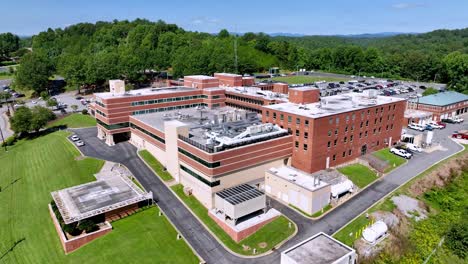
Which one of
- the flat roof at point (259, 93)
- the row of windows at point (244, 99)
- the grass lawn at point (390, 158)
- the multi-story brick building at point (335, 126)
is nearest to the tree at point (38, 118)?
the row of windows at point (244, 99)

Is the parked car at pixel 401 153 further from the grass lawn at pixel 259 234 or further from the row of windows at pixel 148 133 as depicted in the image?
the row of windows at pixel 148 133

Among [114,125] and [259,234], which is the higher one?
[114,125]

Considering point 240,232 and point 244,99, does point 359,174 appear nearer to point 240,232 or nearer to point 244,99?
point 240,232

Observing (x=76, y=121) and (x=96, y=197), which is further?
(x=76, y=121)

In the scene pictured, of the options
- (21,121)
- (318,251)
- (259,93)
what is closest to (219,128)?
(259,93)

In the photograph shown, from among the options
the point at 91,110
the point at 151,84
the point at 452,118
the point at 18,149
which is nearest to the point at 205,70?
the point at 151,84

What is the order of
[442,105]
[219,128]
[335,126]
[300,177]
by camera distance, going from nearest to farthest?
[300,177]
[335,126]
[219,128]
[442,105]

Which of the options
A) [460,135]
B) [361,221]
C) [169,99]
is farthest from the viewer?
[169,99]
